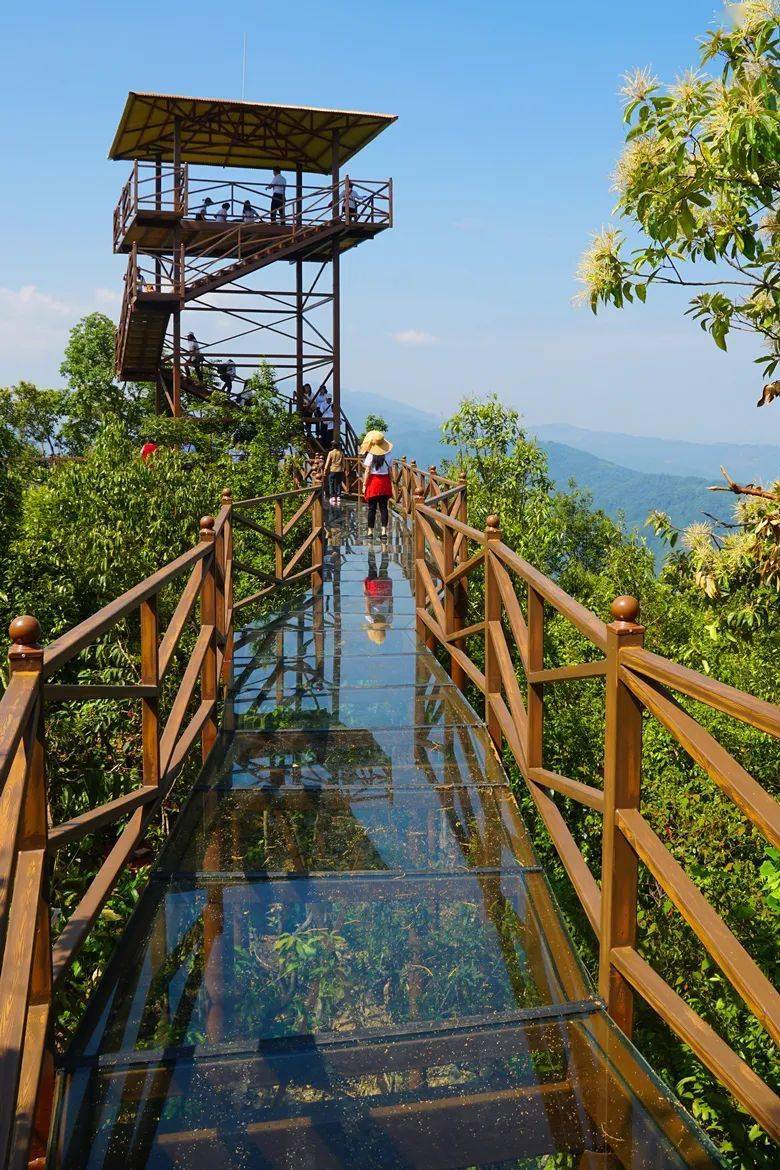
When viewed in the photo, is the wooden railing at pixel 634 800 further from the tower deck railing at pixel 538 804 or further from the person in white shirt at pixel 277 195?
the person in white shirt at pixel 277 195

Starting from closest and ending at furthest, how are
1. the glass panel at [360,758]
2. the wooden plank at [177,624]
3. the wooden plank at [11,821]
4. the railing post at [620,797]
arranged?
the wooden plank at [11,821], the railing post at [620,797], the wooden plank at [177,624], the glass panel at [360,758]

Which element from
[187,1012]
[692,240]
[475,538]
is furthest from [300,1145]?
[692,240]

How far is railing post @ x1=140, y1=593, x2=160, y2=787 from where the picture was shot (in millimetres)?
3738

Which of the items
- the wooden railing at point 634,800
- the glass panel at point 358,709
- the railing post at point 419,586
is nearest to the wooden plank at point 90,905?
the wooden railing at point 634,800

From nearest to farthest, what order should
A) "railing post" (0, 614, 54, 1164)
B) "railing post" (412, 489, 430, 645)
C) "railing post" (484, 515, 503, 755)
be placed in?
"railing post" (0, 614, 54, 1164) → "railing post" (484, 515, 503, 755) → "railing post" (412, 489, 430, 645)

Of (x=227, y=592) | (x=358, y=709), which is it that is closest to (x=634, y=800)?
(x=358, y=709)

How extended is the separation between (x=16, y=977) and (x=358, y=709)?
148 inches

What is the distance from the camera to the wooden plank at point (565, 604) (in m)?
3.10

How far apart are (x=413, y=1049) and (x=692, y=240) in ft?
13.4

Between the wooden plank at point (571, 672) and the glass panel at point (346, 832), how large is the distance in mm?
616

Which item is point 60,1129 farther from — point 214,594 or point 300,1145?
point 214,594

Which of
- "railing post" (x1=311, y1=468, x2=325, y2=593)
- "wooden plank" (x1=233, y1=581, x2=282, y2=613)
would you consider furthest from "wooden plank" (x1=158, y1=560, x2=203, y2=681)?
"railing post" (x1=311, y1=468, x2=325, y2=593)

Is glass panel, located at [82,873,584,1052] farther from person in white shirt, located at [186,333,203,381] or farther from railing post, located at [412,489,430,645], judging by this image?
person in white shirt, located at [186,333,203,381]

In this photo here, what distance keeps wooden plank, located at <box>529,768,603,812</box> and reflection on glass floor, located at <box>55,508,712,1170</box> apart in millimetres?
239
